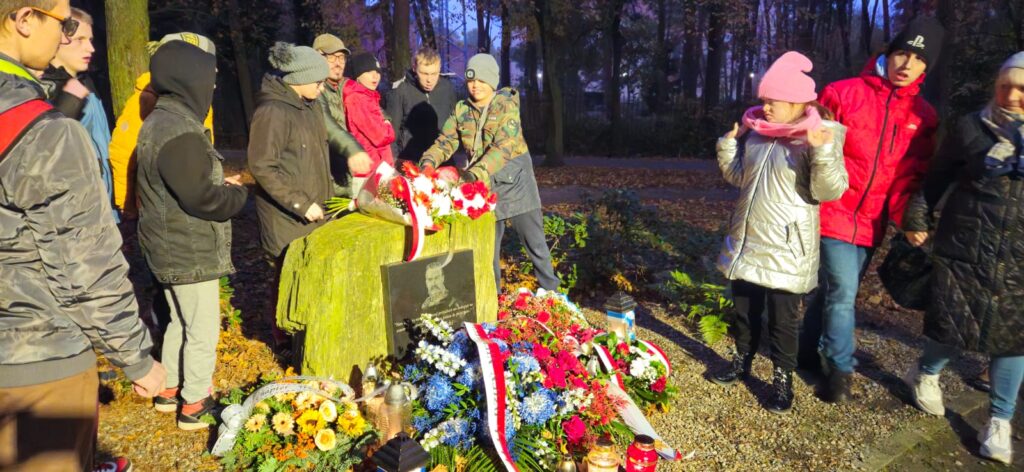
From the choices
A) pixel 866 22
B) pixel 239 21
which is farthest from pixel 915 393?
pixel 866 22

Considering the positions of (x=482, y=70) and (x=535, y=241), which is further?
(x=535, y=241)

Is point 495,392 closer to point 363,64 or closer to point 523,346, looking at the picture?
point 523,346

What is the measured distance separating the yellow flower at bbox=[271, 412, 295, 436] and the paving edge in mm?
2693

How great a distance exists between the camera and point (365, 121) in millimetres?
4727

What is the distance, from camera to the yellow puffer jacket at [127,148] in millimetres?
3332

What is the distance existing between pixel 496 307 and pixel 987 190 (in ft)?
9.01

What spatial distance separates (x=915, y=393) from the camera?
371 centimetres

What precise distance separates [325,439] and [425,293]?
1.06 metres

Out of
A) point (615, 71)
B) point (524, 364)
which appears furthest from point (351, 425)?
point (615, 71)

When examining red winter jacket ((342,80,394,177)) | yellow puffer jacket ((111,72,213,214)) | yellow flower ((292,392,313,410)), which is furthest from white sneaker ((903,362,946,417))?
yellow puffer jacket ((111,72,213,214))

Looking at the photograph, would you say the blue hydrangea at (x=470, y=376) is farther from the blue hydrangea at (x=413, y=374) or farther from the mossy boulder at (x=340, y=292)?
the mossy boulder at (x=340, y=292)

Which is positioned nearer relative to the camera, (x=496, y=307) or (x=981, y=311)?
(x=981, y=311)

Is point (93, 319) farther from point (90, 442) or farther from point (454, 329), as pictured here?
point (454, 329)

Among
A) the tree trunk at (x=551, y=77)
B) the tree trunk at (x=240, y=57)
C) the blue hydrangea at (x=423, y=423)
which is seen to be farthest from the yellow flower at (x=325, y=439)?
the tree trunk at (x=240, y=57)
